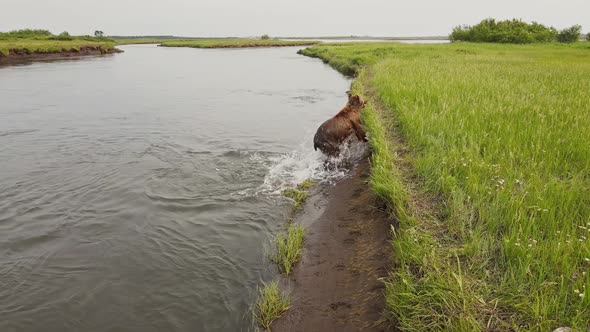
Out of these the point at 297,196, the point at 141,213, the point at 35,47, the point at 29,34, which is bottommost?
the point at 141,213

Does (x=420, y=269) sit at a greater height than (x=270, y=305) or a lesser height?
greater

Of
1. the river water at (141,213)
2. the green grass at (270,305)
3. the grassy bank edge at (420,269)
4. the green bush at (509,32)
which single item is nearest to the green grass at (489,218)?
the grassy bank edge at (420,269)

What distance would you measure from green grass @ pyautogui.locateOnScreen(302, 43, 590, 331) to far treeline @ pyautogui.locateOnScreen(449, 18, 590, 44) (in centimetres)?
7050

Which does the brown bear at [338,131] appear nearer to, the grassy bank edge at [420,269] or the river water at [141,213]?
the river water at [141,213]

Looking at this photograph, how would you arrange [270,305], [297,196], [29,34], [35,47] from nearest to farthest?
[270,305] → [297,196] → [35,47] → [29,34]

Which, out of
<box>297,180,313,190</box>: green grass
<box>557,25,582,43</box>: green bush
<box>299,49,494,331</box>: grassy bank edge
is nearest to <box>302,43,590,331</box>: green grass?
<box>299,49,494,331</box>: grassy bank edge

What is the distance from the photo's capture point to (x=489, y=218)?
160 inches

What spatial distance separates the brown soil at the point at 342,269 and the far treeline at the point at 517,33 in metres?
75.2

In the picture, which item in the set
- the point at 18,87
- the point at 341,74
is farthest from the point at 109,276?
the point at 341,74

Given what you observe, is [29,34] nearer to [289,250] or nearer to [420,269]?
[289,250]

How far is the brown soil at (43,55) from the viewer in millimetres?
43903

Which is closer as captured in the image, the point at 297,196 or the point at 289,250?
the point at 289,250

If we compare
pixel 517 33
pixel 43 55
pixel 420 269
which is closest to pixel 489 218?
pixel 420 269

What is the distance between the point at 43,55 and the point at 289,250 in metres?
62.8
